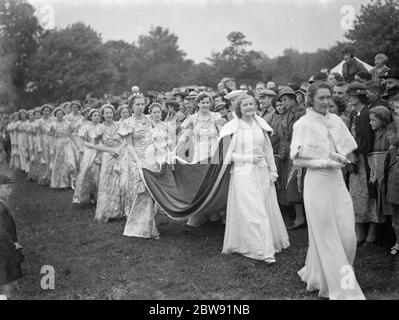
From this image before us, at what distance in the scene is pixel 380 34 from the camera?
58.5 ft

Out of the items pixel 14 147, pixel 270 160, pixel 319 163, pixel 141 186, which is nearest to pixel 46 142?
pixel 14 147

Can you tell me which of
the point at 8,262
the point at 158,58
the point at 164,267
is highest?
the point at 158,58

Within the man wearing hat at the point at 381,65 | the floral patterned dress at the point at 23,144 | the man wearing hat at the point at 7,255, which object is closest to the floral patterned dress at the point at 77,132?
the floral patterned dress at the point at 23,144

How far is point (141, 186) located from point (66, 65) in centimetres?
2055

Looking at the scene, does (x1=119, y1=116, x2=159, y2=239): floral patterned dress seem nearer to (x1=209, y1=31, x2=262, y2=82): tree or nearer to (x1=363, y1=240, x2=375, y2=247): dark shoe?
(x1=363, y1=240, x2=375, y2=247): dark shoe

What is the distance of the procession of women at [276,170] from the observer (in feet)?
17.0

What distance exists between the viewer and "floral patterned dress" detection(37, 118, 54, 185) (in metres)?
15.3

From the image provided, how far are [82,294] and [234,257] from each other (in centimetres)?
218

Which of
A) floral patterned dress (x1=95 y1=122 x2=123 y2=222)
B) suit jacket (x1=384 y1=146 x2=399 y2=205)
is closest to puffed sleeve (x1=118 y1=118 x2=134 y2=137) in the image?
floral patterned dress (x1=95 y1=122 x2=123 y2=222)

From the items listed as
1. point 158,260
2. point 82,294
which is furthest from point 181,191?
point 82,294

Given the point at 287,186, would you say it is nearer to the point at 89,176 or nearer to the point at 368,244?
the point at 368,244
